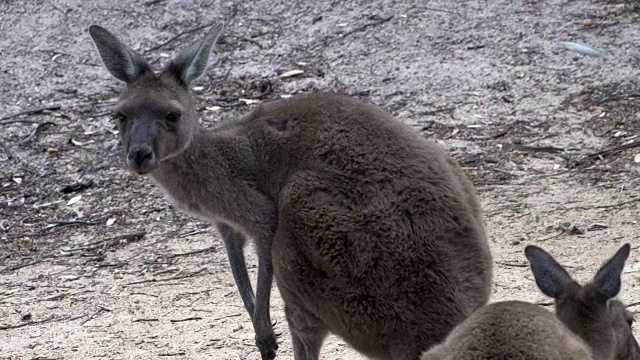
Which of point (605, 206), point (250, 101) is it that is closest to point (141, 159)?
point (605, 206)

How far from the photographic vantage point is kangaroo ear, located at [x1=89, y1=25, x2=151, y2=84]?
6680mm

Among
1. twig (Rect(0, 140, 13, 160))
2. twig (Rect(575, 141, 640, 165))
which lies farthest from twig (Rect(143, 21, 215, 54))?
twig (Rect(575, 141, 640, 165))

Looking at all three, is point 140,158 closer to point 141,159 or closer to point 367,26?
point 141,159

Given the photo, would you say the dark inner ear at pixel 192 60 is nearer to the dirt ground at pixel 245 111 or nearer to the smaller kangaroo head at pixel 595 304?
the dirt ground at pixel 245 111

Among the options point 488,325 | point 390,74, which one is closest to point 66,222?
point 390,74

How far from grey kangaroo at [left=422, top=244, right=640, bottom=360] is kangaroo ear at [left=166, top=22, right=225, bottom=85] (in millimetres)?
2048

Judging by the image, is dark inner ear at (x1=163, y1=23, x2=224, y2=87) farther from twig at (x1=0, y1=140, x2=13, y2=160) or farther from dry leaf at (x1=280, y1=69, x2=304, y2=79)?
dry leaf at (x1=280, y1=69, x2=304, y2=79)

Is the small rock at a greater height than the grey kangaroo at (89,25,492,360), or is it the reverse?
the grey kangaroo at (89,25,492,360)

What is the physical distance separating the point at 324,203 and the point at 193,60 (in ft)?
4.40

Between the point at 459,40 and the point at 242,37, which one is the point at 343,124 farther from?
the point at 242,37

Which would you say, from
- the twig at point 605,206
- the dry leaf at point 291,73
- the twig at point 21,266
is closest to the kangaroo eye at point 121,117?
the twig at point 21,266

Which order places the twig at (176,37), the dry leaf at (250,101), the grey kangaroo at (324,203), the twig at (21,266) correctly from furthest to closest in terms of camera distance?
1. the twig at (176,37)
2. the dry leaf at (250,101)
3. the twig at (21,266)
4. the grey kangaroo at (324,203)

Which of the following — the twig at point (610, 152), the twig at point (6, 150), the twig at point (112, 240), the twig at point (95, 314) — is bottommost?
the twig at point (6, 150)

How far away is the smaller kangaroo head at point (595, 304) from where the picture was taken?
557cm
